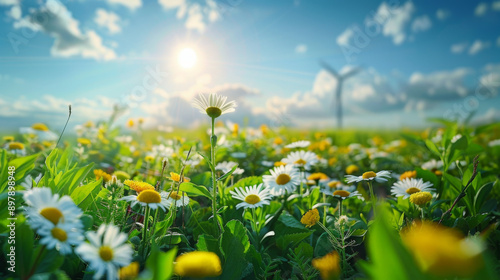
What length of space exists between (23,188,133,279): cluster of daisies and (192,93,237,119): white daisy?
0.51 m

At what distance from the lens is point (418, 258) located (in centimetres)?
49

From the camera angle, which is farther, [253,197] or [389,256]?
[253,197]

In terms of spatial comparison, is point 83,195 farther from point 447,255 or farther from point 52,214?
point 447,255

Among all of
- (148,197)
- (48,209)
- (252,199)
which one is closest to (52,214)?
(48,209)

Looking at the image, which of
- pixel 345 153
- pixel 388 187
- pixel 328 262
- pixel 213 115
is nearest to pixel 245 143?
pixel 388 187

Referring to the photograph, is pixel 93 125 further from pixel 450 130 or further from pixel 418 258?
pixel 418 258

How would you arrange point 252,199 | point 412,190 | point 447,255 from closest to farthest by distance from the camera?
point 447,255, point 252,199, point 412,190

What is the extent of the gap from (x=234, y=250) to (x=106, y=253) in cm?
46

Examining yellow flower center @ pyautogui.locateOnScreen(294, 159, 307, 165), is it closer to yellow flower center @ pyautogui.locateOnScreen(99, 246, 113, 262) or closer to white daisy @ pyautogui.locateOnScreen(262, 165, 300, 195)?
white daisy @ pyautogui.locateOnScreen(262, 165, 300, 195)

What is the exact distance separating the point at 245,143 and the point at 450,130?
1.75m

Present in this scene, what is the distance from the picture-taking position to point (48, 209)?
0.76 meters

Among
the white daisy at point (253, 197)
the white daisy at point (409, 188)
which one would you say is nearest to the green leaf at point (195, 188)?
the white daisy at point (253, 197)

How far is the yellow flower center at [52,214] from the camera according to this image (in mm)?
749

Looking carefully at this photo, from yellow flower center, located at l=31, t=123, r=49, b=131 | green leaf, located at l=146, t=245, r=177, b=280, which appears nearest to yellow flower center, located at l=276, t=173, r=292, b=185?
green leaf, located at l=146, t=245, r=177, b=280
